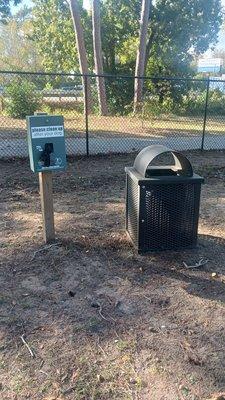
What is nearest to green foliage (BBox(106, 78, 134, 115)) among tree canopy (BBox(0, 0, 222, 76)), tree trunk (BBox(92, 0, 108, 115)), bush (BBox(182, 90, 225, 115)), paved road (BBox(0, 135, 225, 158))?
tree trunk (BBox(92, 0, 108, 115))

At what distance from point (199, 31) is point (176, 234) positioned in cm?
2462

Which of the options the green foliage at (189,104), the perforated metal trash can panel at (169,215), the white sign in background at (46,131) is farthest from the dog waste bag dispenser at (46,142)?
the green foliage at (189,104)

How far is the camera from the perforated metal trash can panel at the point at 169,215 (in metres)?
3.79

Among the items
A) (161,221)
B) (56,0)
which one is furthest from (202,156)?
(56,0)

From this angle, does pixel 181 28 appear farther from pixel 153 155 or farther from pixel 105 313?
pixel 105 313

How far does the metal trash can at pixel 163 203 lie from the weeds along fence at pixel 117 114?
4512mm

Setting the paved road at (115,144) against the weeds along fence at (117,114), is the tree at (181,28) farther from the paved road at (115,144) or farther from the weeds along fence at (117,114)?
the paved road at (115,144)

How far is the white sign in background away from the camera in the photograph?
11.7ft

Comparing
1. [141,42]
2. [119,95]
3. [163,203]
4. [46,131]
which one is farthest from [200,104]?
[46,131]

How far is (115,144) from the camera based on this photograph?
35.9ft

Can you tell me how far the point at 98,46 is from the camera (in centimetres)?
1788

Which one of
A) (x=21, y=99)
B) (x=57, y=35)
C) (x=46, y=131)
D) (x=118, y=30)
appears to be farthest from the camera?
(x=57, y=35)

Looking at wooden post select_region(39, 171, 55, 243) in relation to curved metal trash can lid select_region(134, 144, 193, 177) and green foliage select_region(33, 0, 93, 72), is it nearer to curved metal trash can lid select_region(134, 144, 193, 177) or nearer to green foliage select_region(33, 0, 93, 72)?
curved metal trash can lid select_region(134, 144, 193, 177)

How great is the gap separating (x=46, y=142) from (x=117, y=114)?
16.4 m
